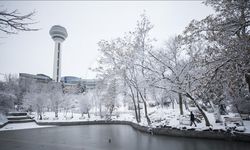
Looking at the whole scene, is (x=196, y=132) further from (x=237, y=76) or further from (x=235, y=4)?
(x=235, y=4)

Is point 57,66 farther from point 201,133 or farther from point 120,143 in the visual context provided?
point 201,133

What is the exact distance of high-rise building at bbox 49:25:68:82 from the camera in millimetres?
102750

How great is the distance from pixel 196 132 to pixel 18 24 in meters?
15.2

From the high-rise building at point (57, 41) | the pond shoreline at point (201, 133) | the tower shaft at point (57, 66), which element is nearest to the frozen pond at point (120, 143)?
the pond shoreline at point (201, 133)

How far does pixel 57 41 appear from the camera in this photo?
11138cm

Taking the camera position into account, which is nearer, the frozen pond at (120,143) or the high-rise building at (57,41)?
the frozen pond at (120,143)

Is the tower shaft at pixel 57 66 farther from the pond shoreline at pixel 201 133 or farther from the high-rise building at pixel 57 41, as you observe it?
the pond shoreline at pixel 201 133

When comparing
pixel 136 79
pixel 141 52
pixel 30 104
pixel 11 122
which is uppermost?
pixel 141 52

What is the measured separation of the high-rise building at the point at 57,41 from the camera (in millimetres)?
102750

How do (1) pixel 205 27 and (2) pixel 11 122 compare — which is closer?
(1) pixel 205 27

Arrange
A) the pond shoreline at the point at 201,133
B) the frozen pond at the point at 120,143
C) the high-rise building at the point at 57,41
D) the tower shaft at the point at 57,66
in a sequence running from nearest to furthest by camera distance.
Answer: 1. the frozen pond at the point at 120,143
2. the pond shoreline at the point at 201,133
3. the tower shaft at the point at 57,66
4. the high-rise building at the point at 57,41

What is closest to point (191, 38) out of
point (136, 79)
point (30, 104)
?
point (136, 79)

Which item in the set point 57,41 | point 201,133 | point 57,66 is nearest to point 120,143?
point 201,133

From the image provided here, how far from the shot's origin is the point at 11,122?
114 feet
